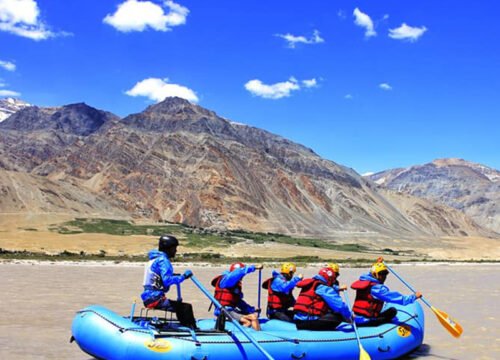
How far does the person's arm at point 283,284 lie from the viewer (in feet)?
37.8

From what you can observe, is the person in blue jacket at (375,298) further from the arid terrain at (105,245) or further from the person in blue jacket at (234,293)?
the arid terrain at (105,245)

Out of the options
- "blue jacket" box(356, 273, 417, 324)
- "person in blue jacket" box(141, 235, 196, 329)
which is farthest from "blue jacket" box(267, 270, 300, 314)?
"person in blue jacket" box(141, 235, 196, 329)

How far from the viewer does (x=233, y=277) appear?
1112 centimetres

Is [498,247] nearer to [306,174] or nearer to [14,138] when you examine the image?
[306,174]

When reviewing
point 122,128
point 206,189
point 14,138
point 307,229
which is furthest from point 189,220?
point 14,138

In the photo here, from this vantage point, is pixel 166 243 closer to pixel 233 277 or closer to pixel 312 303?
pixel 233 277

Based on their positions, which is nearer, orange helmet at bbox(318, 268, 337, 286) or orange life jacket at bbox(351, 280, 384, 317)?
orange helmet at bbox(318, 268, 337, 286)

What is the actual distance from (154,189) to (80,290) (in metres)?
80.3

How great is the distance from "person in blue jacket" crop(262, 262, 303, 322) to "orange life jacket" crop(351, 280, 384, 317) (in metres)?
1.32

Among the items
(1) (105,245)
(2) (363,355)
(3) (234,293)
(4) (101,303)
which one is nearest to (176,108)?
(1) (105,245)

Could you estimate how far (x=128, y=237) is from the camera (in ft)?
200

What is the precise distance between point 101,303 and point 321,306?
33.1ft

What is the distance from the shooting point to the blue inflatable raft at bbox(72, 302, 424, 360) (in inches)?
374

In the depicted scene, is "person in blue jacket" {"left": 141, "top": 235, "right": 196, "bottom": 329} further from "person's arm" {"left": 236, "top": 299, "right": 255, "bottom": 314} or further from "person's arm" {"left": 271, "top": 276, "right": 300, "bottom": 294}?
"person's arm" {"left": 271, "top": 276, "right": 300, "bottom": 294}
